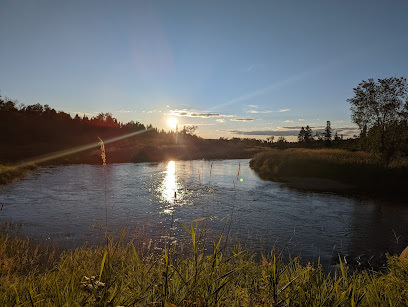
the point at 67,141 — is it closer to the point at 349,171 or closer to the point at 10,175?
the point at 10,175

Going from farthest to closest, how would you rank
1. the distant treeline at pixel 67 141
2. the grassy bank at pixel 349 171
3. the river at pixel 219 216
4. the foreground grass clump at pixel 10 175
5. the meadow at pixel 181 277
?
1. the distant treeline at pixel 67 141
2. the grassy bank at pixel 349 171
3. the foreground grass clump at pixel 10 175
4. the river at pixel 219 216
5. the meadow at pixel 181 277

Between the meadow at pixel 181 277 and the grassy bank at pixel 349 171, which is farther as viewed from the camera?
the grassy bank at pixel 349 171

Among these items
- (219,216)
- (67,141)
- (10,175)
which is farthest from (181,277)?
(67,141)

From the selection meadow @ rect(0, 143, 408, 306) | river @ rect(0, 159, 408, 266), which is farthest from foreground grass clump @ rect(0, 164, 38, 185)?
meadow @ rect(0, 143, 408, 306)

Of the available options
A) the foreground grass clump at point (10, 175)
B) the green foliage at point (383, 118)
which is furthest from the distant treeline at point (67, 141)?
the green foliage at point (383, 118)

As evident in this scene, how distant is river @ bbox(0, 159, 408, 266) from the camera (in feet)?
34.4

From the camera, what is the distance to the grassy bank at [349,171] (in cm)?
2490

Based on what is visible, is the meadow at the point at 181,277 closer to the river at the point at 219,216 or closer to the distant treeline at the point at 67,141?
the river at the point at 219,216

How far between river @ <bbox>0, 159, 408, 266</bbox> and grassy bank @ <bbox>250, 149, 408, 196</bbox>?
6.26 meters

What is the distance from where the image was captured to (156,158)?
178 ft

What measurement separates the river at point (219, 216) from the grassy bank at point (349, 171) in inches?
247

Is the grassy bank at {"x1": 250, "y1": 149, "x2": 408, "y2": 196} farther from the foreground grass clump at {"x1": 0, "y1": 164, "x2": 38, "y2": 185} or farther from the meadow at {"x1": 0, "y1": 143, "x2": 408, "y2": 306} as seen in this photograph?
the foreground grass clump at {"x1": 0, "y1": 164, "x2": 38, "y2": 185}

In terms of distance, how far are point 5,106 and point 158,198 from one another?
89899 mm

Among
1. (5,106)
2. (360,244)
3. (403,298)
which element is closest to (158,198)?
(360,244)
